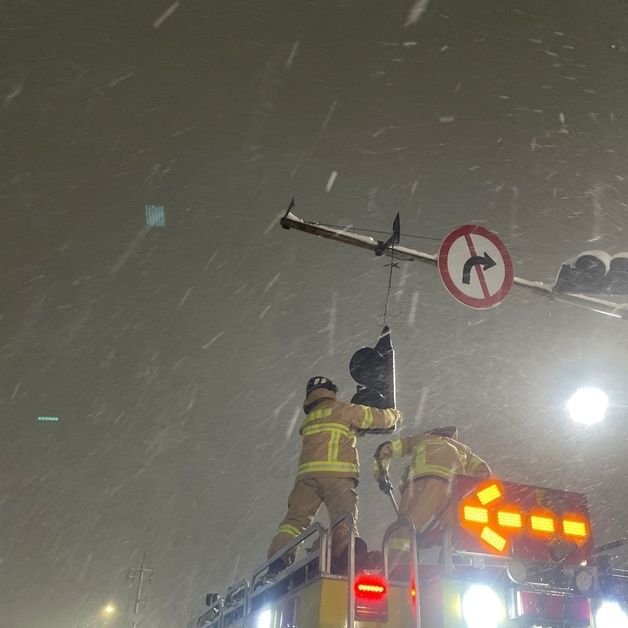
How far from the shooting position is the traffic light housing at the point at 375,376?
6609 mm

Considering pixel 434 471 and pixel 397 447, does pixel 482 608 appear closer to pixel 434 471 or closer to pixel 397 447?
pixel 434 471

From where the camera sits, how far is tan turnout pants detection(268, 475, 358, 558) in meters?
5.82

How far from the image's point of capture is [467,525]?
376 centimetres

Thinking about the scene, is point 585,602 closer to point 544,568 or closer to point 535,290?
point 544,568

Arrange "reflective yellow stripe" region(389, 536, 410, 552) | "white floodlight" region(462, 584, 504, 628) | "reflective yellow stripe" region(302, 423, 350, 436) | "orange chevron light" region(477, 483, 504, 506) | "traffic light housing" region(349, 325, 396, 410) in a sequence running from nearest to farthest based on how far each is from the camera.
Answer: "white floodlight" region(462, 584, 504, 628) < "orange chevron light" region(477, 483, 504, 506) < "reflective yellow stripe" region(389, 536, 410, 552) < "reflective yellow stripe" region(302, 423, 350, 436) < "traffic light housing" region(349, 325, 396, 410)

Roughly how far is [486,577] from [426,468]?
2120 millimetres

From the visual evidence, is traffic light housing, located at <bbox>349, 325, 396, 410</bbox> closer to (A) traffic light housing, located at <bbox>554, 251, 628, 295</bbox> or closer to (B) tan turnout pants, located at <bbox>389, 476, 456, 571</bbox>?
(B) tan turnout pants, located at <bbox>389, 476, 456, 571</bbox>

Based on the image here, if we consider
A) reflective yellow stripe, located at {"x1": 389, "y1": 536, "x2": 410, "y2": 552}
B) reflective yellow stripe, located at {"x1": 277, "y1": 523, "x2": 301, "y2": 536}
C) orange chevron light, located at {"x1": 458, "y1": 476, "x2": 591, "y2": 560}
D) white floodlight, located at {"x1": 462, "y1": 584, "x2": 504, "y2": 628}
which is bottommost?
white floodlight, located at {"x1": 462, "y1": 584, "x2": 504, "y2": 628}

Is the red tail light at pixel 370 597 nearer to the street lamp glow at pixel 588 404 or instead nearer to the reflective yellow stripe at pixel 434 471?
the reflective yellow stripe at pixel 434 471

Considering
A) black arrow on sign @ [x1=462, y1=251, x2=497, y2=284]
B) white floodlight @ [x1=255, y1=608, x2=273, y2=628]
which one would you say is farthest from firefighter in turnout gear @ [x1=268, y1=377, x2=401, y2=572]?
black arrow on sign @ [x1=462, y1=251, x2=497, y2=284]

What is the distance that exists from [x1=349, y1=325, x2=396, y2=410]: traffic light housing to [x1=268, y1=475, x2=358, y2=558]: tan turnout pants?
951 mm

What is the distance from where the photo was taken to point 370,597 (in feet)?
12.1

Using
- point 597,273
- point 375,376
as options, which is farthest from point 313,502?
point 597,273

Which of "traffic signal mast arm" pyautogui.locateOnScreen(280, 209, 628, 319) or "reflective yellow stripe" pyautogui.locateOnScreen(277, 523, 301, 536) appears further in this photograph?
"traffic signal mast arm" pyautogui.locateOnScreen(280, 209, 628, 319)
